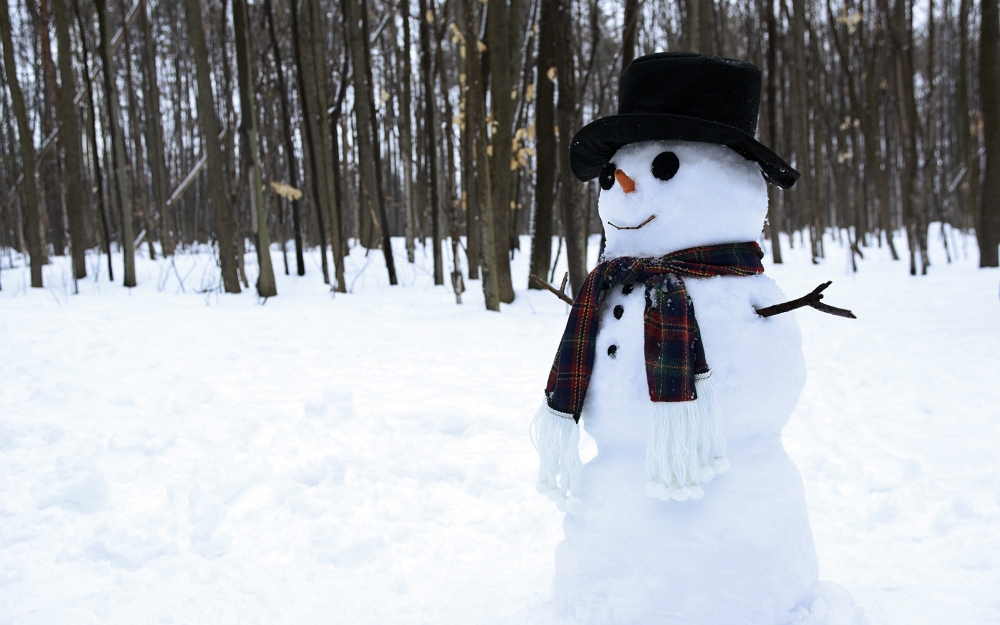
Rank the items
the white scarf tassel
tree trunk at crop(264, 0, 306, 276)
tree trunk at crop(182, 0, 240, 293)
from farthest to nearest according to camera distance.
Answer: tree trunk at crop(264, 0, 306, 276) < tree trunk at crop(182, 0, 240, 293) < the white scarf tassel

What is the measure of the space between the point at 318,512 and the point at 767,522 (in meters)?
1.90

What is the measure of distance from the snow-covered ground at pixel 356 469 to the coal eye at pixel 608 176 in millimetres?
1321

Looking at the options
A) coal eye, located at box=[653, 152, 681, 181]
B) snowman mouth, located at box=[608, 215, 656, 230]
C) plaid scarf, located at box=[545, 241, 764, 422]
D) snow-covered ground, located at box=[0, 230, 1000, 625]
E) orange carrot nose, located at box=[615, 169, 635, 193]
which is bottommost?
snow-covered ground, located at box=[0, 230, 1000, 625]

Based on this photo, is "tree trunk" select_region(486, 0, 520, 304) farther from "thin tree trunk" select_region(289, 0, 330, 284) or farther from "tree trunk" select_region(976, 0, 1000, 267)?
"tree trunk" select_region(976, 0, 1000, 267)

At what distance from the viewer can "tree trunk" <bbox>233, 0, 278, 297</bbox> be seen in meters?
6.31

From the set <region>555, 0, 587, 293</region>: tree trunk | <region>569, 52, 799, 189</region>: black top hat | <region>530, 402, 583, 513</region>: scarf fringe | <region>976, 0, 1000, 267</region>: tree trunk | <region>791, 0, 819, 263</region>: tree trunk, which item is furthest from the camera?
<region>791, 0, 819, 263</region>: tree trunk

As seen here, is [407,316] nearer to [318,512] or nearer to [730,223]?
[318,512]

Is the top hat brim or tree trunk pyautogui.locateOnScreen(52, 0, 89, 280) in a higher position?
tree trunk pyautogui.locateOnScreen(52, 0, 89, 280)

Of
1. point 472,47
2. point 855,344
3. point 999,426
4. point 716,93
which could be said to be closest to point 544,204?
point 472,47

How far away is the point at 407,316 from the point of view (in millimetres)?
5812

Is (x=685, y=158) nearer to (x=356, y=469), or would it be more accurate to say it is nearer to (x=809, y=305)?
(x=809, y=305)

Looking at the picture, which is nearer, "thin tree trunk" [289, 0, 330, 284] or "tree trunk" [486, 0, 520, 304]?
"tree trunk" [486, 0, 520, 304]

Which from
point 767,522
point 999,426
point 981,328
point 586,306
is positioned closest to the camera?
point 767,522

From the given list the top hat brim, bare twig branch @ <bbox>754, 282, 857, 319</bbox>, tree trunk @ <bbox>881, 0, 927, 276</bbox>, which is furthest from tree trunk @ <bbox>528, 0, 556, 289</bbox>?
bare twig branch @ <bbox>754, 282, 857, 319</bbox>
